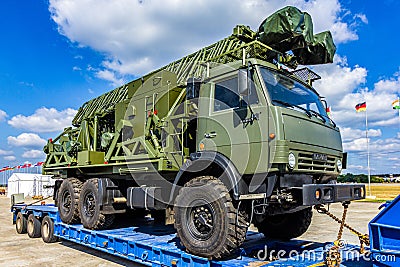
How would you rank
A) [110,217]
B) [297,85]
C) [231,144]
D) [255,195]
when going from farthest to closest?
[110,217]
[297,85]
[231,144]
[255,195]

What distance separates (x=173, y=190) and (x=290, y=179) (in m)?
1.99

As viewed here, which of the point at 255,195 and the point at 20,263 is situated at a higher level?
the point at 255,195

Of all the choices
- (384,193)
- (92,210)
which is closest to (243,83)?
(92,210)

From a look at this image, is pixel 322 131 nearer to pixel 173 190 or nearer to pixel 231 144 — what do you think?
pixel 231 144

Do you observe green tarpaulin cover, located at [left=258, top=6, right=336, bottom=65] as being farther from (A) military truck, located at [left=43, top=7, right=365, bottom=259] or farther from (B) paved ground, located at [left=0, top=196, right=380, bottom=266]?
(B) paved ground, located at [left=0, top=196, right=380, bottom=266]

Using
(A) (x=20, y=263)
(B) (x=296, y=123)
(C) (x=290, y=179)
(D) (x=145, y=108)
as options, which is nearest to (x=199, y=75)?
(D) (x=145, y=108)

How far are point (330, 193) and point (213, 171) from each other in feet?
5.78

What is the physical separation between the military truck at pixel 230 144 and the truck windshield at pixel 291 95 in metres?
0.02

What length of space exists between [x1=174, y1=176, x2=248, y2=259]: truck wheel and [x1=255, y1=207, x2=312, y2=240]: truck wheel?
2.19 m

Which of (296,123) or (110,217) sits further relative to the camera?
(110,217)

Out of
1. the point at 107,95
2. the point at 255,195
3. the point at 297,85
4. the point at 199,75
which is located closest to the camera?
the point at 255,195

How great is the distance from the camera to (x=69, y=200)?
936 cm

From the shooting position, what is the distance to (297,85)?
240 inches

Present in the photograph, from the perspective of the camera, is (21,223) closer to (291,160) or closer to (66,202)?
(66,202)
